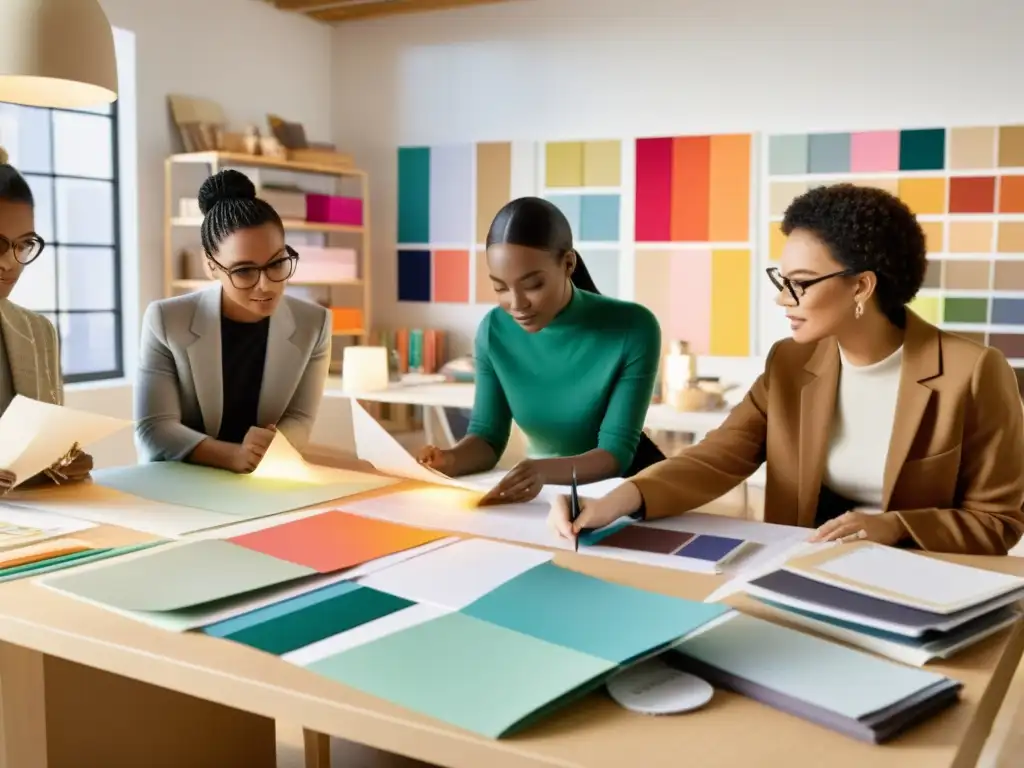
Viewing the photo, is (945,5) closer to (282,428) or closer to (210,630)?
(282,428)

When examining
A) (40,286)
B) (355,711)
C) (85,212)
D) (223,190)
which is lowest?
(355,711)

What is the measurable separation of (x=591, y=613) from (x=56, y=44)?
1291 mm

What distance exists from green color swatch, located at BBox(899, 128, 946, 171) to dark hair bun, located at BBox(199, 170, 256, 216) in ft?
10.9

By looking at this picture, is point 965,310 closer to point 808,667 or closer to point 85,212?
point 85,212

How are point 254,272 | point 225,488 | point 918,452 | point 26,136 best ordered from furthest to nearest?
point 26,136 → point 254,272 → point 225,488 → point 918,452

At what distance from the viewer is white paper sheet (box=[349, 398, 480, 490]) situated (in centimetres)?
173

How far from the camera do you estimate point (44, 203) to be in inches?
179

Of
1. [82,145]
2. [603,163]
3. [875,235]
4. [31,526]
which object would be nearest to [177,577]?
[31,526]

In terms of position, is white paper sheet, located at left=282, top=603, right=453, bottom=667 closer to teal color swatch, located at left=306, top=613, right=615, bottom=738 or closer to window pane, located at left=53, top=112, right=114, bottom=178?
teal color swatch, located at left=306, top=613, right=615, bottom=738

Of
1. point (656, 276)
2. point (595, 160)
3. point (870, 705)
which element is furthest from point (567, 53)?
point (870, 705)

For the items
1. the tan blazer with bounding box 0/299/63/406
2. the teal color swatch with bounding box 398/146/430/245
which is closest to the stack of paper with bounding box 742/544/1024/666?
the tan blazer with bounding box 0/299/63/406

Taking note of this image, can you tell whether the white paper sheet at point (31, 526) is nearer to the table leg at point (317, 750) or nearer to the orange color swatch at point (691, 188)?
the table leg at point (317, 750)

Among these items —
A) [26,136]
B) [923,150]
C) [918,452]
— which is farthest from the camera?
[923,150]

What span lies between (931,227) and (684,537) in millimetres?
3623
